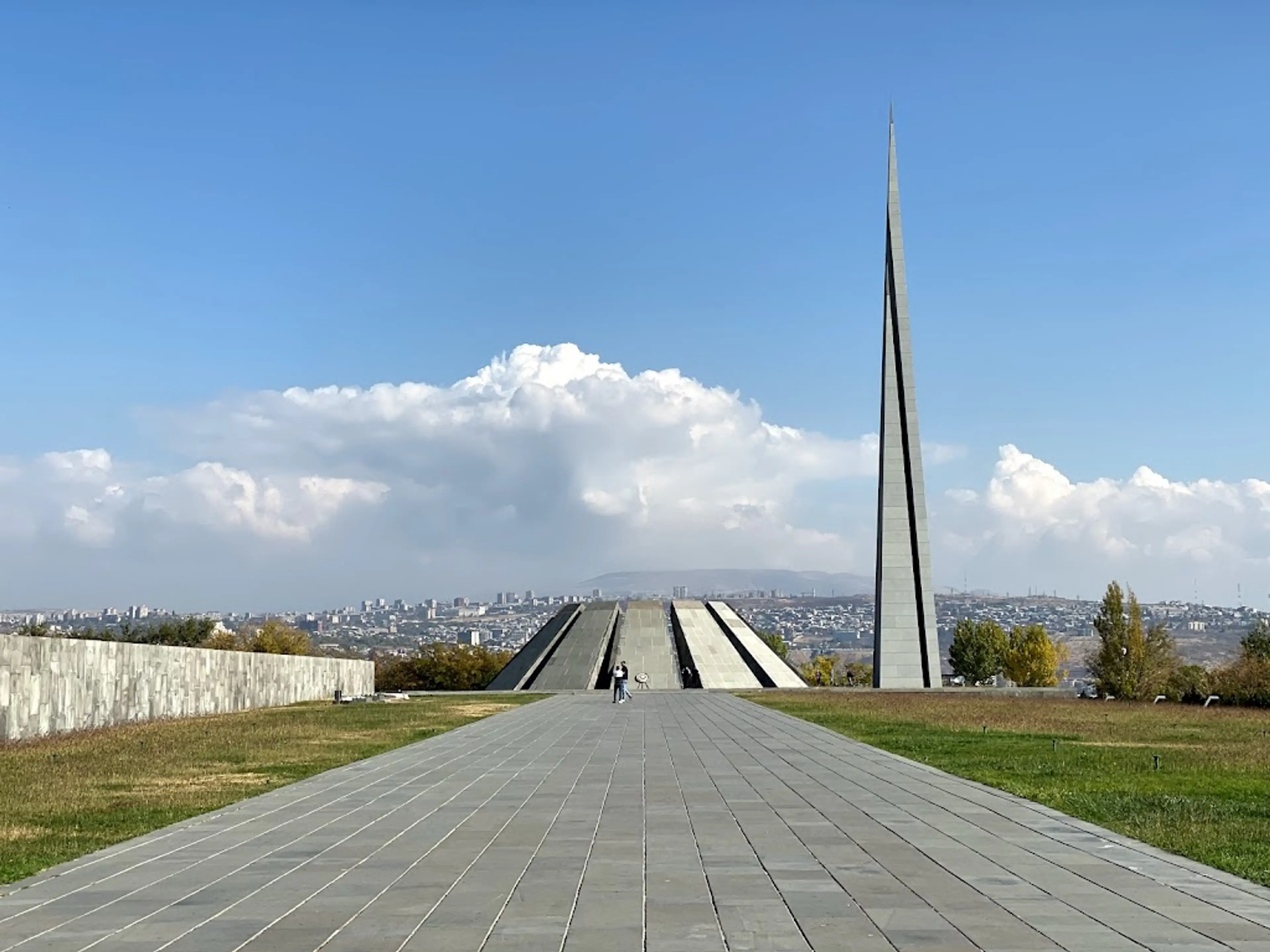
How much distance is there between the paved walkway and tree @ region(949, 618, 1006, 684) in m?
60.5

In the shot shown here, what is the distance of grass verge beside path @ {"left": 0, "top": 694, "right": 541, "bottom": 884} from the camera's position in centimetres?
922

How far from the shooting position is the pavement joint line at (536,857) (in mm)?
5883

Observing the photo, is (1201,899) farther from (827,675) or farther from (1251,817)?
(827,675)

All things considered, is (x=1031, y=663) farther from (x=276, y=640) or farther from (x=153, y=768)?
(x=153, y=768)

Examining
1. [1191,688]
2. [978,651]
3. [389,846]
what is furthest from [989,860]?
[978,651]

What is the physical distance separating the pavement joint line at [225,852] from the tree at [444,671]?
5004 cm

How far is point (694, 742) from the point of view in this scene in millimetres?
18656

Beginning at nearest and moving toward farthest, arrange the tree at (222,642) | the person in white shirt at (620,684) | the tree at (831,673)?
the person in white shirt at (620,684)
the tree at (222,642)
the tree at (831,673)

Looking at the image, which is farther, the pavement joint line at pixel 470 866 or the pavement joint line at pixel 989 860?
the pavement joint line at pixel 989 860

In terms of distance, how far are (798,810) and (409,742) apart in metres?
9.83

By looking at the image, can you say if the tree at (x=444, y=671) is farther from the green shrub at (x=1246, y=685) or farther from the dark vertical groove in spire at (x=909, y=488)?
the green shrub at (x=1246, y=685)

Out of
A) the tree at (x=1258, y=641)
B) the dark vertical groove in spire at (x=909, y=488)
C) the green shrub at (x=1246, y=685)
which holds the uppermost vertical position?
the dark vertical groove in spire at (x=909, y=488)

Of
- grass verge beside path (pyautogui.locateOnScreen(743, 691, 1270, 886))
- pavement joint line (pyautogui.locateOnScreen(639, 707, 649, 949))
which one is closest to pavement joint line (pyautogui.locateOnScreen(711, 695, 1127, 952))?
grass verge beside path (pyautogui.locateOnScreen(743, 691, 1270, 886))

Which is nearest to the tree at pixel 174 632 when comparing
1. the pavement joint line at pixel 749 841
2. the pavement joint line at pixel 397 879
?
the pavement joint line at pixel 749 841
